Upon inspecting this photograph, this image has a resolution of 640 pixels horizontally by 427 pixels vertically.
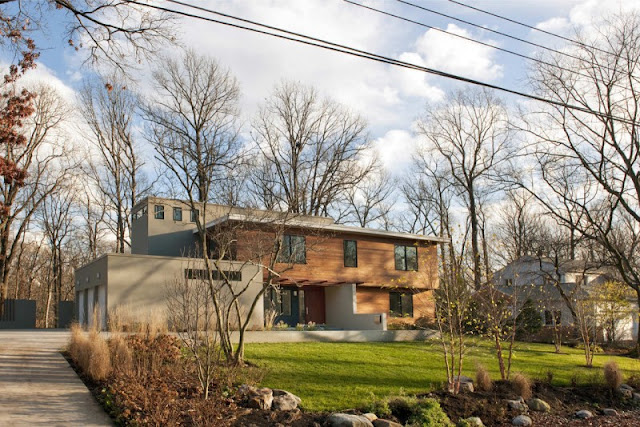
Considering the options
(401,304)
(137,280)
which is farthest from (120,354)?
(401,304)

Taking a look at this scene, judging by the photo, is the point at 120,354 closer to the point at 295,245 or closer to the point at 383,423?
the point at 383,423

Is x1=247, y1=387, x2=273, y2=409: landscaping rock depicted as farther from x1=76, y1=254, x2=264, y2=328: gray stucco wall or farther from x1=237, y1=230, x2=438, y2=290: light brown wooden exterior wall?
x1=237, y1=230, x2=438, y2=290: light brown wooden exterior wall

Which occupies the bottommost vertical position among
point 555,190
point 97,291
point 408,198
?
point 97,291

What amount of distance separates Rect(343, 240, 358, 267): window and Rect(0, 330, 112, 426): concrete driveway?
1726 cm

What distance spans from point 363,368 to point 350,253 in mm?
15640

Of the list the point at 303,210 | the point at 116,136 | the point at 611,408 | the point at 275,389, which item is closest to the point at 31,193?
the point at 116,136

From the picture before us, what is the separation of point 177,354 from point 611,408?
1037 cm

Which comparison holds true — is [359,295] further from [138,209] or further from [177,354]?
[177,354]

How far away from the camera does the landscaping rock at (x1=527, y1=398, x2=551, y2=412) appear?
12.3 metres

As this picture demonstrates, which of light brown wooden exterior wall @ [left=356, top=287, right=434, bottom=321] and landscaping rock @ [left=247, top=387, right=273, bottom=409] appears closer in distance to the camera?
landscaping rock @ [left=247, top=387, right=273, bottom=409]

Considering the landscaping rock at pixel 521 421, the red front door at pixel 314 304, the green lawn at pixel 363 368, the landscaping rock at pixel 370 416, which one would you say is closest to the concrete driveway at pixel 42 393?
the green lawn at pixel 363 368

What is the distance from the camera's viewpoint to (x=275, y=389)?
10.9 m

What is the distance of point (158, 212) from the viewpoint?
28859 mm

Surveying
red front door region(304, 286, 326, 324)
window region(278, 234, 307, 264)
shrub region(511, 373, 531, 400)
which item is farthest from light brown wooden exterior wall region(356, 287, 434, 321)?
shrub region(511, 373, 531, 400)
